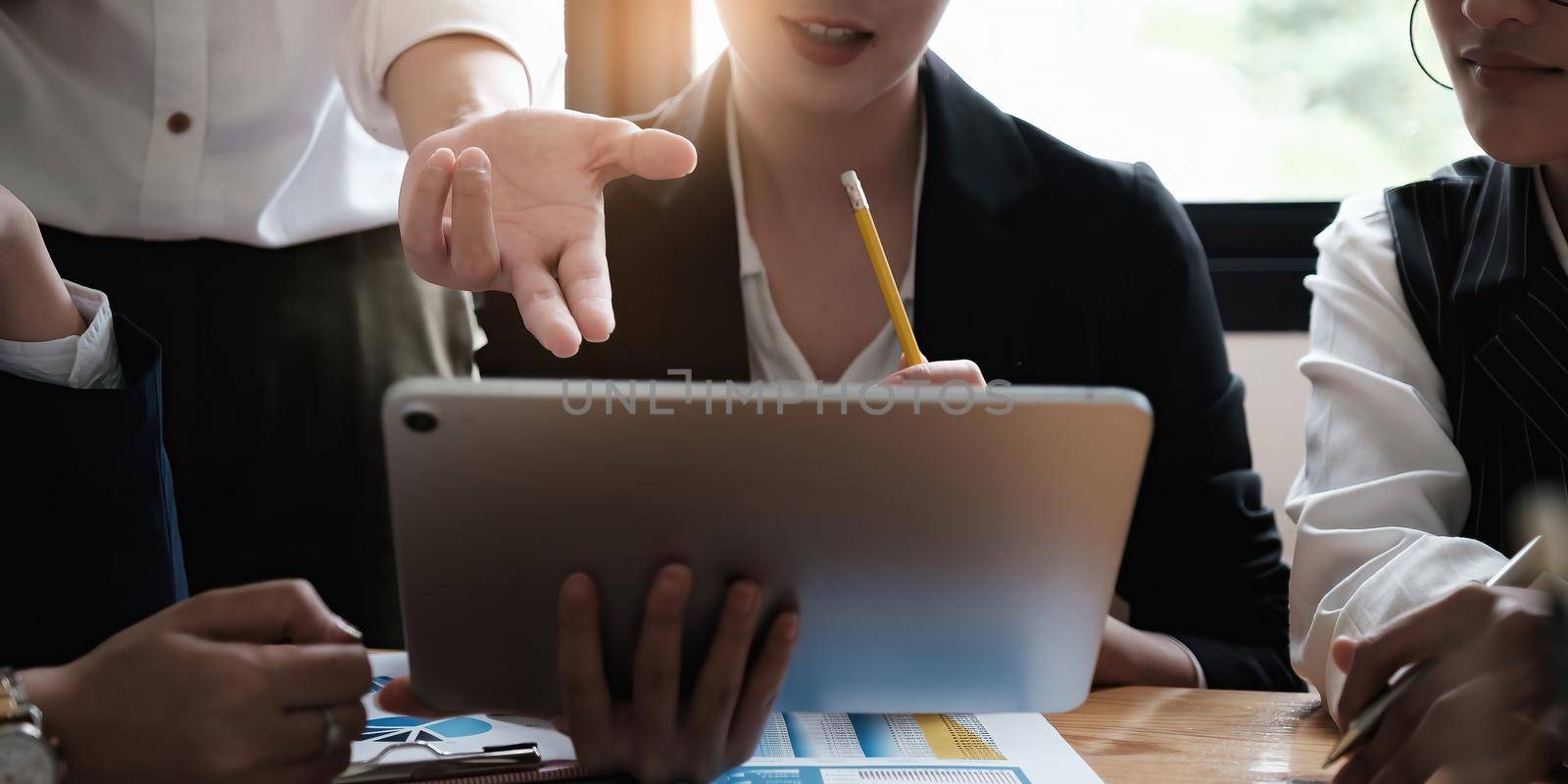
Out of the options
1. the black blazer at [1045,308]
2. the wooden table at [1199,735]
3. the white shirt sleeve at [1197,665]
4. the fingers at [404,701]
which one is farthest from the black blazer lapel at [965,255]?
the fingers at [404,701]

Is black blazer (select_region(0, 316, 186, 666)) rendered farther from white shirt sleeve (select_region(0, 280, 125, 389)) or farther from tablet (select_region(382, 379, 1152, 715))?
tablet (select_region(382, 379, 1152, 715))

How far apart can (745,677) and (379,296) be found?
0.77m

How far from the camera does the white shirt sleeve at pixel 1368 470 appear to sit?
85cm

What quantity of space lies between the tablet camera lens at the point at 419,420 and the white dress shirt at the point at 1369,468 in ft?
1.95

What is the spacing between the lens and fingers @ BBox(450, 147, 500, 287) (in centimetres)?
70

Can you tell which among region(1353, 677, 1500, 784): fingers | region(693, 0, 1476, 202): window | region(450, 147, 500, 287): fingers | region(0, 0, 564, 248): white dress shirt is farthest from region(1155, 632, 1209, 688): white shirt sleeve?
region(693, 0, 1476, 202): window

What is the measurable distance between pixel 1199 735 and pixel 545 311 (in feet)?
1.53

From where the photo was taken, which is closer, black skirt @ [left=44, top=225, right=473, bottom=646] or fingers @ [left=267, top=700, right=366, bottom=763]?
fingers @ [left=267, top=700, right=366, bottom=763]

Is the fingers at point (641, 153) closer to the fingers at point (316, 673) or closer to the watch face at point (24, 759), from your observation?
the fingers at point (316, 673)

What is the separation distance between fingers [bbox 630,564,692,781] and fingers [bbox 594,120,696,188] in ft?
0.92

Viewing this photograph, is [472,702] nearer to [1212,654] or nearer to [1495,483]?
[1212,654]

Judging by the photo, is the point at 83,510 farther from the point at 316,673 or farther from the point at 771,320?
the point at 771,320

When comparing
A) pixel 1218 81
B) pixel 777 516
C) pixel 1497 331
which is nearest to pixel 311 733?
pixel 777 516

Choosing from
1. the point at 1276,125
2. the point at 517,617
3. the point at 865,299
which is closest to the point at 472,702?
the point at 517,617
